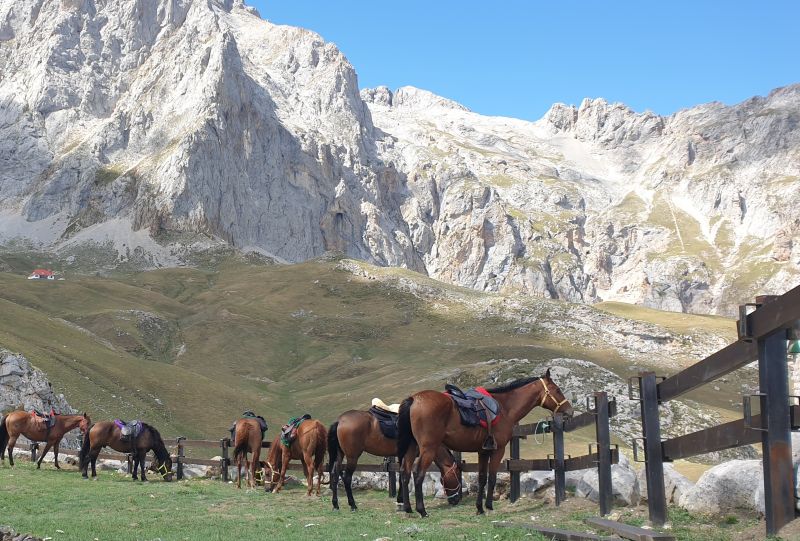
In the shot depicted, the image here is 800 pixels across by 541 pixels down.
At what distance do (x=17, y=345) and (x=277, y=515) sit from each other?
49973 mm

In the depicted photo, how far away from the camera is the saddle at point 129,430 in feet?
102

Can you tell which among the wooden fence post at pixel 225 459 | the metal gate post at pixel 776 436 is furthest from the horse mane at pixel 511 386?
the wooden fence post at pixel 225 459

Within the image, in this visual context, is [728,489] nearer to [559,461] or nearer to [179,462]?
[559,461]

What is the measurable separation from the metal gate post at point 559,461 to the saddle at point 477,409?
1733 mm

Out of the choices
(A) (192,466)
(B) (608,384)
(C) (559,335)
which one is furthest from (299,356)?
(A) (192,466)

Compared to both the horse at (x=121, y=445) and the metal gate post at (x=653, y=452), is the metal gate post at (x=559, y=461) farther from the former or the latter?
the horse at (x=121, y=445)

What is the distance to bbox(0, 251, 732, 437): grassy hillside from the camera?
225 ft

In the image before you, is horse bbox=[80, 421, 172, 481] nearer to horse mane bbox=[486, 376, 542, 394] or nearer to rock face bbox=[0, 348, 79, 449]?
rock face bbox=[0, 348, 79, 449]

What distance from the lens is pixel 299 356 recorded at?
14550 centimetres

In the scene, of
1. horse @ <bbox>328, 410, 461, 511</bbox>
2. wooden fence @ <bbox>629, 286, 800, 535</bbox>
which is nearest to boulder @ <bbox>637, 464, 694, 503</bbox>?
wooden fence @ <bbox>629, 286, 800, 535</bbox>

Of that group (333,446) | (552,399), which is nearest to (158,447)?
(333,446)

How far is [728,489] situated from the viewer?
52.4 feet

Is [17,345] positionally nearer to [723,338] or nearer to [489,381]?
[489,381]

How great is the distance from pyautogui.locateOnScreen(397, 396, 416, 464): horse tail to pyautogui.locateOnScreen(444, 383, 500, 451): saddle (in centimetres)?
110
